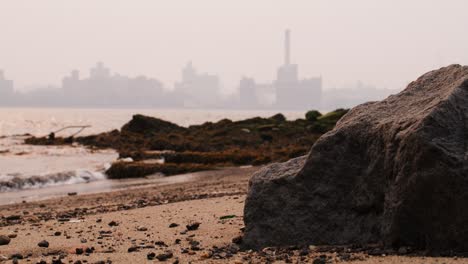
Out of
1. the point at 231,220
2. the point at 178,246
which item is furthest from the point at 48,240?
the point at 231,220

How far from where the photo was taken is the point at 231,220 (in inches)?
330

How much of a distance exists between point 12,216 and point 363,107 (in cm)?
730

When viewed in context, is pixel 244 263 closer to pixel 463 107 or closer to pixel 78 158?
pixel 463 107

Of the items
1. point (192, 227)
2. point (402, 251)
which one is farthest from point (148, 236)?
point (402, 251)

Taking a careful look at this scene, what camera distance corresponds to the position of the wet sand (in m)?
6.02

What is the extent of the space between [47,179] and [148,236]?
43.4 feet

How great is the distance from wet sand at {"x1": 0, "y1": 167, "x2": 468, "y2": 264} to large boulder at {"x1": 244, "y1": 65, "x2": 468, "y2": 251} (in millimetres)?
318

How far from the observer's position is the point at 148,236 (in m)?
7.62

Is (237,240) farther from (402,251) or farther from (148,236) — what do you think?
(402,251)

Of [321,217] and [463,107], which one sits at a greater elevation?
[463,107]

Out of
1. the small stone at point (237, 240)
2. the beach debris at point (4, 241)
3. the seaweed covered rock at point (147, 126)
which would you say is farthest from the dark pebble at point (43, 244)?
the seaweed covered rock at point (147, 126)

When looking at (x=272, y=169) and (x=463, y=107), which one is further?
(x=272, y=169)

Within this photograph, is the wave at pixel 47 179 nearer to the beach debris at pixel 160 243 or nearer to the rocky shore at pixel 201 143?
the rocky shore at pixel 201 143

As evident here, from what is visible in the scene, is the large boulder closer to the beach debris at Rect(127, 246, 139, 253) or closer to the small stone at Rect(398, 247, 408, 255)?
the small stone at Rect(398, 247, 408, 255)
